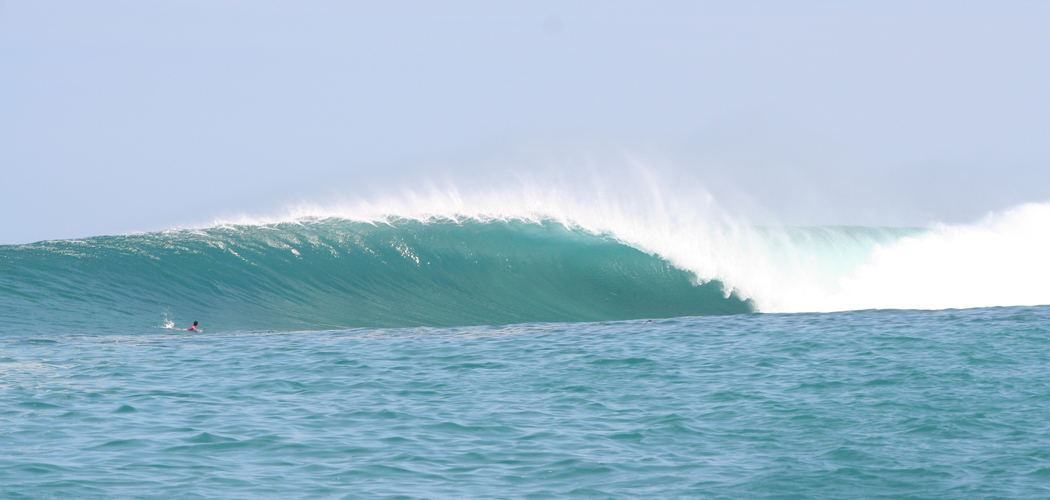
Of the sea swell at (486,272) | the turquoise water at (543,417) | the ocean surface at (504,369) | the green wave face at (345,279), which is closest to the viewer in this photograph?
the turquoise water at (543,417)

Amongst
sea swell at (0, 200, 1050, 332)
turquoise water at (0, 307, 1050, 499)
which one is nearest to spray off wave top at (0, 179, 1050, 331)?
sea swell at (0, 200, 1050, 332)

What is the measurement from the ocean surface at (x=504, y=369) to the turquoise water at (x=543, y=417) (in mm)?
35

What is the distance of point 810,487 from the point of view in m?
5.71

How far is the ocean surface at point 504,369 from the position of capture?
5.94 metres

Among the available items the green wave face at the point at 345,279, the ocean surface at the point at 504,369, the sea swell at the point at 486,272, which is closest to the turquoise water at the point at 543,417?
the ocean surface at the point at 504,369

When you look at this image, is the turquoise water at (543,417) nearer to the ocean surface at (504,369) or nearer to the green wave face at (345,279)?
the ocean surface at (504,369)

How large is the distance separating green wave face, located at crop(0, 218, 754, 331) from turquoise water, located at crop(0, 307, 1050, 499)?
307cm

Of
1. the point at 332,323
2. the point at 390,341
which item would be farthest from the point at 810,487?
the point at 332,323

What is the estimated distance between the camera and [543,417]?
7.48 metres

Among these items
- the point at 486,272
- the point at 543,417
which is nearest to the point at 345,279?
the point at 486,272

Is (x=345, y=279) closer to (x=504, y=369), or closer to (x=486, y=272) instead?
(x=486, y=272)

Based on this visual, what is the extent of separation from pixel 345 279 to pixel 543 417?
10578mm

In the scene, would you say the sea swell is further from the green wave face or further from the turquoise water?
the turquoise water

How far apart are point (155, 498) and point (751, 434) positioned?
4.43 metres
